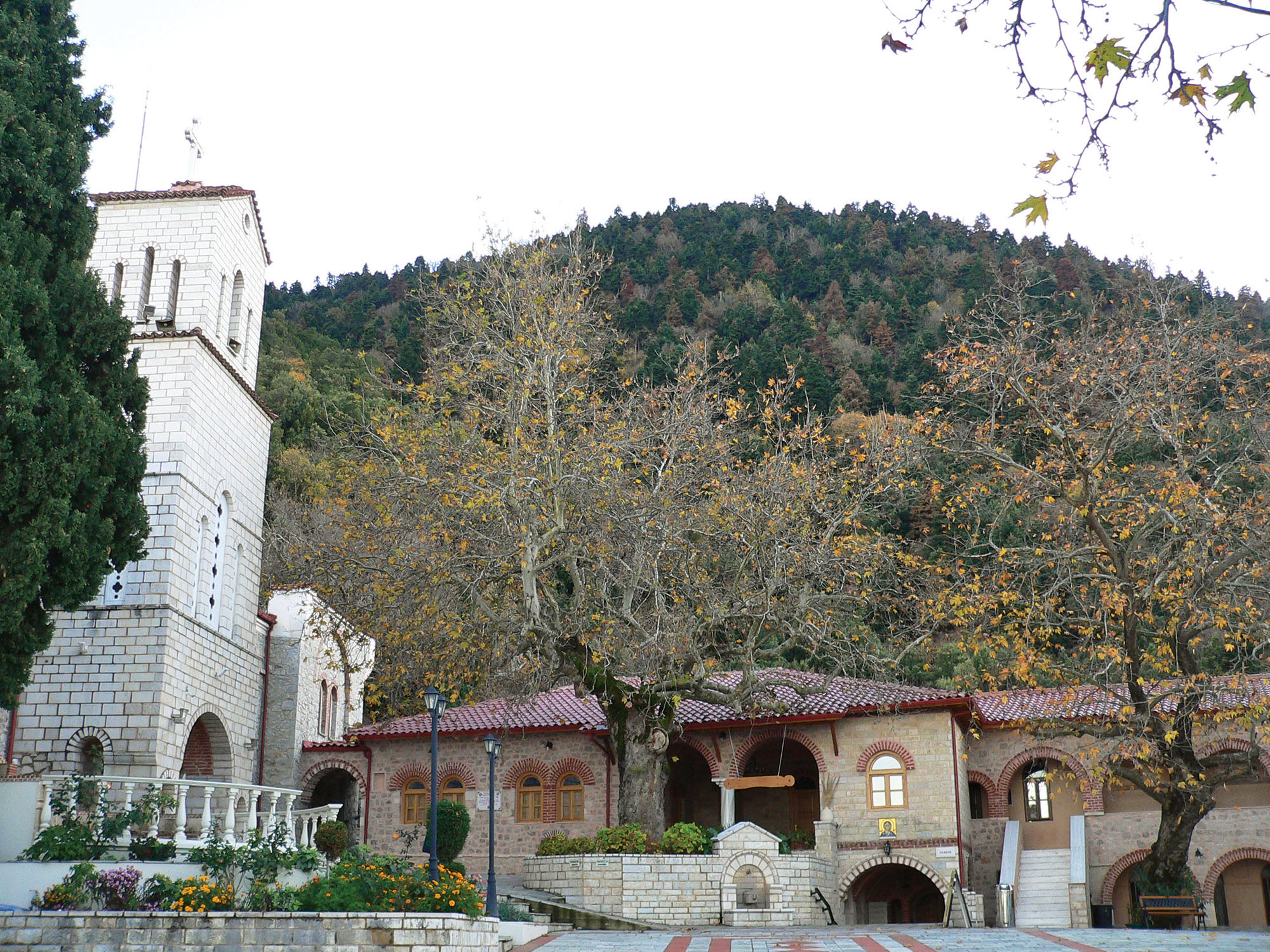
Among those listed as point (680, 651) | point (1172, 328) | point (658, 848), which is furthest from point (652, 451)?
point (1172, 328)

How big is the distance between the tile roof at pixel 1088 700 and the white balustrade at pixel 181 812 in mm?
11321

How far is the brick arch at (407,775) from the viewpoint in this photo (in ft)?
83.6

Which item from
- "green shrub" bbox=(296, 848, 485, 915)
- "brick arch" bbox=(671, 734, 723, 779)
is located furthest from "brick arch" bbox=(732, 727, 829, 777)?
"green shrub" bbox=(296, 848, 485, 915)

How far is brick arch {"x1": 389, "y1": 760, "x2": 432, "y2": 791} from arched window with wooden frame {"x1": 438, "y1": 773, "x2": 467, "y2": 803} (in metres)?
0.41

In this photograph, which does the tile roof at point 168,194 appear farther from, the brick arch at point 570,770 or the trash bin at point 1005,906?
the trash bin at point 1005,906

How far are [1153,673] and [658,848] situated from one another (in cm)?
1530

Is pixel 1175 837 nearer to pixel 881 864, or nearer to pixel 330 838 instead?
pixel 881 864

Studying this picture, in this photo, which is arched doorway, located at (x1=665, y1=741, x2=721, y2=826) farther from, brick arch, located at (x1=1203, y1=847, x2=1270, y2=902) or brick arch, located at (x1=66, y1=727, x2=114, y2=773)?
brick arch, located at (x1=66, y1=727, x2=114, y2=773)

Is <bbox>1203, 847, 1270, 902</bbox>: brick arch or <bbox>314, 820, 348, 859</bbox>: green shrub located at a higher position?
<bbox>314, 820, 348, 859</bbox>: green shrub

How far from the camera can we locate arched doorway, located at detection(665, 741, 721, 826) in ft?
88.4

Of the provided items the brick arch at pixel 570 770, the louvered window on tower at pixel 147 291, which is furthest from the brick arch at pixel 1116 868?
the louvered window on tower at pixel 147 291

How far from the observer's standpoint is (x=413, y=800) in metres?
25.5

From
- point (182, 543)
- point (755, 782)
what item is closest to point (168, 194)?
point (182, 543)

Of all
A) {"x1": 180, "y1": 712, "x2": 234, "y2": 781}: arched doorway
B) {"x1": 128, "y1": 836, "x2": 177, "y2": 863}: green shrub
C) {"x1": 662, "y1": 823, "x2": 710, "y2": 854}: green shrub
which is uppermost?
{"x1": 180, "y1": 712, "x2": 234, "y2": 781}: arched doorway
